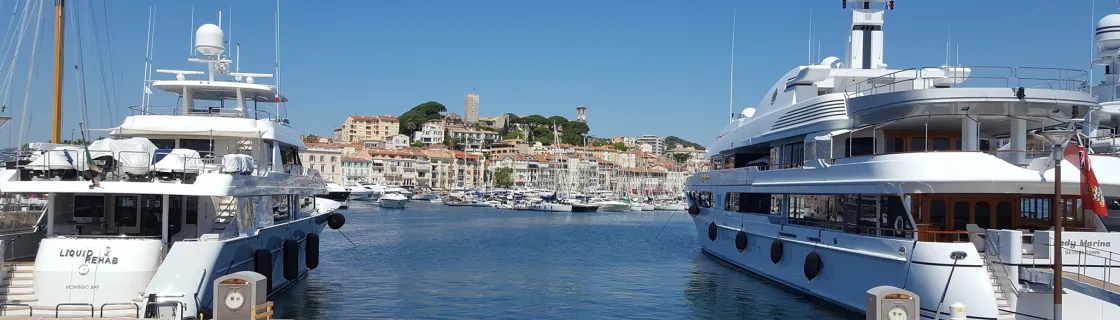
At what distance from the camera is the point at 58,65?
20.0 metres

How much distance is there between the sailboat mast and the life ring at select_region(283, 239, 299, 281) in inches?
233

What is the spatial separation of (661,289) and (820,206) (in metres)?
6.16

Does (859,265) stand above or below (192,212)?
below

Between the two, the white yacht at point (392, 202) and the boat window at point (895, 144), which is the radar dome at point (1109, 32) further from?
the white yacht at point (392, 202)

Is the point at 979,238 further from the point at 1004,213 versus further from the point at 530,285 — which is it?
the point at 530,285

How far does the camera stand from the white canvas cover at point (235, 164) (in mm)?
17688

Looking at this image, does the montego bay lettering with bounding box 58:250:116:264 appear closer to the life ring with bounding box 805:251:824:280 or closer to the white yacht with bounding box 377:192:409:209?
the life ring with bounding box 805:251:824:280

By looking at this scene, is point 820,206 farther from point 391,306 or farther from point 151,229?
point 151,229

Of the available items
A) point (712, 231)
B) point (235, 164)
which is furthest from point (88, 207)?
point (712, 231)

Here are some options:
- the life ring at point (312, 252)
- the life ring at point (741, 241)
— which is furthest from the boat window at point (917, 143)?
the life ring at point (312, 252)

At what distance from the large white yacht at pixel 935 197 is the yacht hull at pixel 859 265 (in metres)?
0.04

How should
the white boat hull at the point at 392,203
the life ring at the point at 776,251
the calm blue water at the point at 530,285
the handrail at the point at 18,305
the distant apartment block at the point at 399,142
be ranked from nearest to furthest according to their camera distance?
the handrail at the point at 18,305
the calm blue water at the point at 530,285
the life ring at the point at 776,251
the white boat hull at the point at 392,203
the distant apartment block at the point at 399,142

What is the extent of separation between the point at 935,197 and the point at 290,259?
15.9m

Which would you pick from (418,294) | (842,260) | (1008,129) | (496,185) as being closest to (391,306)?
(418,294)
